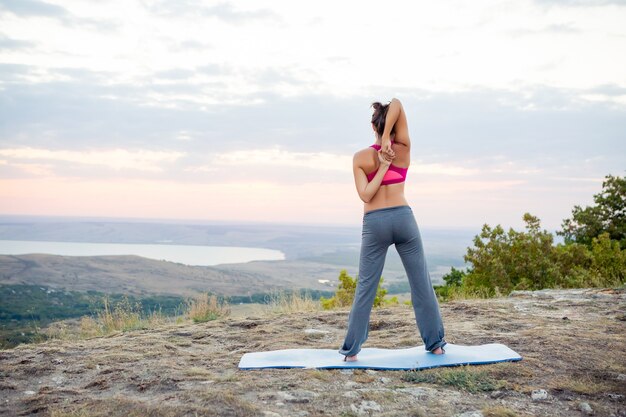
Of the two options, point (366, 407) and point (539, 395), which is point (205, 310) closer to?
point (366, 407)

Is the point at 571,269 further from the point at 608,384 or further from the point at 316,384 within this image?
the point at 316,384

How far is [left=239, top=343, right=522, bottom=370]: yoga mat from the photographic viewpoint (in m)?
5.93

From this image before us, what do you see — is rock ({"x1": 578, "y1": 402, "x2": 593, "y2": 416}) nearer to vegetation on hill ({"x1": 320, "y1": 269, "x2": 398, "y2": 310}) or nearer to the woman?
the woman

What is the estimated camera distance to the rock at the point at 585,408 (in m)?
4.59

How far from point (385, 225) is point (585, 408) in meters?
2.45

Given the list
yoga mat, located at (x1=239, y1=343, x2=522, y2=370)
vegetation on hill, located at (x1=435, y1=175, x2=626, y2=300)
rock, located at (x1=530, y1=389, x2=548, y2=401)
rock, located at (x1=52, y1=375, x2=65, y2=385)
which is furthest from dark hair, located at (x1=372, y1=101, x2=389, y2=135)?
vegetation on hill, located at (x1=435, y1=175, x2=626, y2=300)

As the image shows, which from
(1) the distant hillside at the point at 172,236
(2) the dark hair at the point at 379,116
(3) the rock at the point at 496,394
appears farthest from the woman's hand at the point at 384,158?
(1) the distant hillside at the point at 172,236

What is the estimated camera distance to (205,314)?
1033 cm

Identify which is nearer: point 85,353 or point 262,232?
point 85,353

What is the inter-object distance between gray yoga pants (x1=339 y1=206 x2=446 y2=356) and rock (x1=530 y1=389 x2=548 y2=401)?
1.41 metres

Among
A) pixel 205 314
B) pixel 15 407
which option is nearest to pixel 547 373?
pixel 15 407

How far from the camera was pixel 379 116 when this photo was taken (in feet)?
20.1

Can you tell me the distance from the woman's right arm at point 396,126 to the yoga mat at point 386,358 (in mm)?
2240

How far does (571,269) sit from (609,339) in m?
7.27
